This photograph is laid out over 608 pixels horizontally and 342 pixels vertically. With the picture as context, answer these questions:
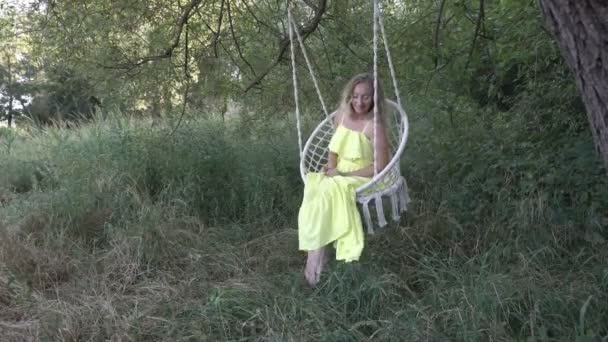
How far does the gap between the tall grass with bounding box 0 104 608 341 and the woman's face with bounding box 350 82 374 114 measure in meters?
0.88

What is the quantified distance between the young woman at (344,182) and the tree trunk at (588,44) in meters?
1.30

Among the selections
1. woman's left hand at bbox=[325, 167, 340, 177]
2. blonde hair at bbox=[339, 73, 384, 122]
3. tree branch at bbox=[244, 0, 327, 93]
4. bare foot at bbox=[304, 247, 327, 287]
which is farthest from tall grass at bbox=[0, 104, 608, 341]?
blonde hair at bbox=[339, 73, 384, 122]

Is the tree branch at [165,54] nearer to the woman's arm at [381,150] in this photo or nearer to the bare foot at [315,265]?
the woman's arm at [381,150]

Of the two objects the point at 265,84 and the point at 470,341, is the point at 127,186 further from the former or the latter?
the point at 470,341

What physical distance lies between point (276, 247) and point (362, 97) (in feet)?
3.84

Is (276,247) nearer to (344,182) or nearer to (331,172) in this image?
(331,172)

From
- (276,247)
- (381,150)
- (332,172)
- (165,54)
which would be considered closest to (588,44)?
(381,150)

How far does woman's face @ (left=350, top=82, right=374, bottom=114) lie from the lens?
118 inches

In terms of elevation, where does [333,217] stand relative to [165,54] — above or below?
below

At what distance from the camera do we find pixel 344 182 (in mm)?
2811

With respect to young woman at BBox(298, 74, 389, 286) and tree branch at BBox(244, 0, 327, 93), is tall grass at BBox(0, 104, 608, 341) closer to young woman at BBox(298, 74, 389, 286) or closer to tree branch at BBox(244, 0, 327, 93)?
young woman at BBox(298, 74, 389, 286)

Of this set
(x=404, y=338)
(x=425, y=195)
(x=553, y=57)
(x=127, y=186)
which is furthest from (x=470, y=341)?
(x=127, y=186)

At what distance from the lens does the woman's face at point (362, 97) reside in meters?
2.99

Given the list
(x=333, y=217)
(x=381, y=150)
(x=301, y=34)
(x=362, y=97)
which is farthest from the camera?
(x=301, y=34)
